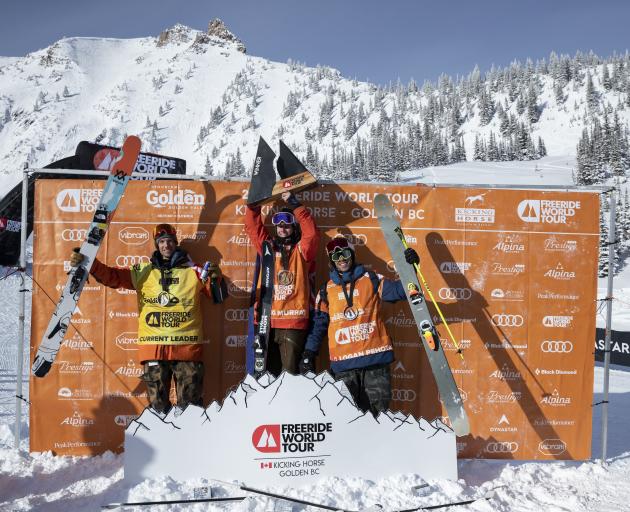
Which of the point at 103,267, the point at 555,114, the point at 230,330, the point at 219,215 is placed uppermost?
the point at 555,114

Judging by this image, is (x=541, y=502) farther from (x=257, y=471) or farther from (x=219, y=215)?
(x=219, y=215)

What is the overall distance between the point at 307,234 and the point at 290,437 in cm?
164

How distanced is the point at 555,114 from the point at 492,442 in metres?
144

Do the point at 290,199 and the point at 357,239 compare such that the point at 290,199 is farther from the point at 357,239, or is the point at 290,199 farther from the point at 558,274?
the point at 558,274

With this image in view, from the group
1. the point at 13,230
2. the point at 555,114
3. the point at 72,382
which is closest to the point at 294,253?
the point at 72,382

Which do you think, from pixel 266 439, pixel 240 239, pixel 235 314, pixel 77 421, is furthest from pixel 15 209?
pixel 266 439

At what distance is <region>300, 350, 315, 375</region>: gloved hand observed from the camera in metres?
4.07

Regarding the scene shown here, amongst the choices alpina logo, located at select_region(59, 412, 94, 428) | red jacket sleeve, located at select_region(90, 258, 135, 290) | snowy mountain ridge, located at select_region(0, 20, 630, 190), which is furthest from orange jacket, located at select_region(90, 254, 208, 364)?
snowy mountain ridge, located at select_region(0, 20, 630, 190)

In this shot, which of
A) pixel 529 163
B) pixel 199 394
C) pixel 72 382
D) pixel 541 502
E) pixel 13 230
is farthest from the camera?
pixel 529 163

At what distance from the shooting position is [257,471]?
3768 millimetres

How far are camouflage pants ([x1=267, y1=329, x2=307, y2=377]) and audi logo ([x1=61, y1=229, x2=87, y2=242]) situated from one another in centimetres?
198

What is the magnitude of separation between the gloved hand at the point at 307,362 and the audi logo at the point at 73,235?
2.32m

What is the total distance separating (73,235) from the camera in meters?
4.66

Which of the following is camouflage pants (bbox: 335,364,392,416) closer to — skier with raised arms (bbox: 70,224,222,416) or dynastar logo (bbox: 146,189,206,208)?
skier with raised arms (bbox: 70,224,222,416)
